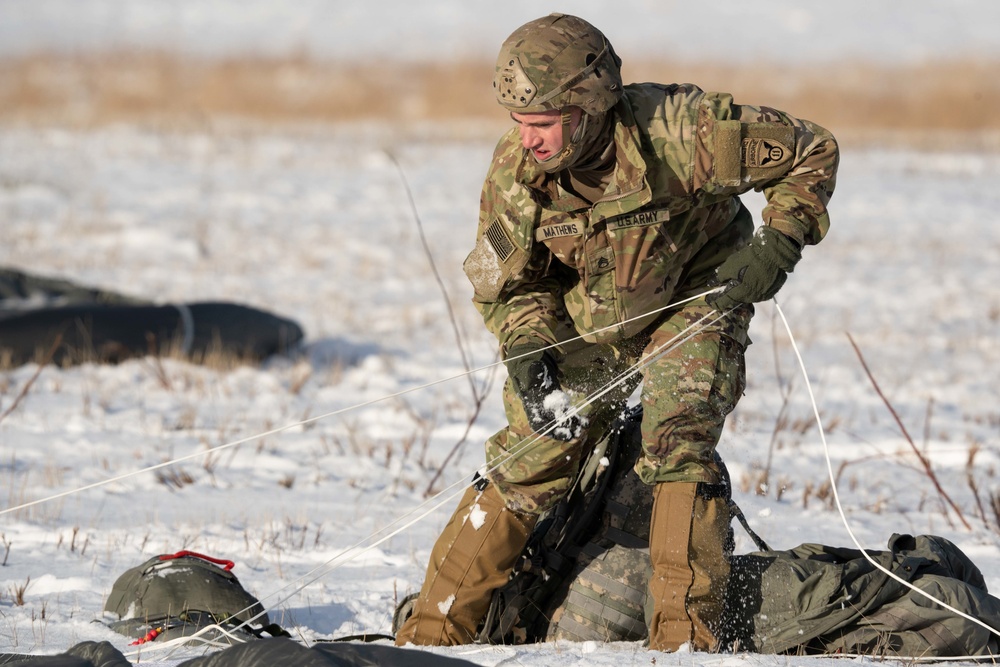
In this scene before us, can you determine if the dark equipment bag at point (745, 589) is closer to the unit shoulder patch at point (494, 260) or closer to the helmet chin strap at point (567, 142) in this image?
the unit shoulder patch at point (494, 260)

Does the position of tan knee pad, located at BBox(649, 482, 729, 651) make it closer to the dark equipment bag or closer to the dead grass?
the dark equipment bag

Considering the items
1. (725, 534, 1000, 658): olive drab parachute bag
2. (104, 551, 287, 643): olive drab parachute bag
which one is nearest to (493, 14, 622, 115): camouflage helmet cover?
(725, 534, 1000, 658): olive drab parachute bag

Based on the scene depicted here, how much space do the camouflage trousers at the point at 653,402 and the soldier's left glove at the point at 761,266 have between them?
0.47 ft

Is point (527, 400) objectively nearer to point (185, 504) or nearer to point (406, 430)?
point (185, 504)

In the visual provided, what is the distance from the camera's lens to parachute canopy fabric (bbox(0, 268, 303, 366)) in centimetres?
730

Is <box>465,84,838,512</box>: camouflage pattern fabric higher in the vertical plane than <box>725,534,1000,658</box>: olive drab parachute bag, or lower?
higher

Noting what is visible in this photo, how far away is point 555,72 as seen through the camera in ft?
11.1

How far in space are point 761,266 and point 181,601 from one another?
6.66 ft

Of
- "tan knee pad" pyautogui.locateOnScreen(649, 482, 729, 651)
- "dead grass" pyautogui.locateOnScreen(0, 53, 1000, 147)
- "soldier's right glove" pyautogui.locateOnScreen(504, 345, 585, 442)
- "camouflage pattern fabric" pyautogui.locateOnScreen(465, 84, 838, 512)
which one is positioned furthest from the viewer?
"dead grass" pyautogui.locateOnScreen(0, 53, 1000, 147)

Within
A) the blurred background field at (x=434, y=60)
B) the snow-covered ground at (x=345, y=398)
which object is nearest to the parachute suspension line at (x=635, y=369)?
the snow-covered ground at (x=345, y=398)

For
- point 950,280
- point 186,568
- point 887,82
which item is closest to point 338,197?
point 950,280

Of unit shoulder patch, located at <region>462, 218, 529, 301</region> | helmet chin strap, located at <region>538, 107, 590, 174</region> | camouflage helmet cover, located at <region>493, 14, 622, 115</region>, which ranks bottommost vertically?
unit shoulder patch, located at <region>462, 218, 529, 301</region>

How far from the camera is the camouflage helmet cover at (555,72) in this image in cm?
338

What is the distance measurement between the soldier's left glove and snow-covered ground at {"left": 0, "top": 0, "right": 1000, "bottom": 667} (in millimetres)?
872
